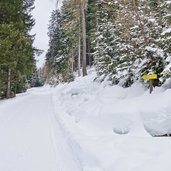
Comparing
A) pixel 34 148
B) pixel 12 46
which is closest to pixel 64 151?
pixel 34 148

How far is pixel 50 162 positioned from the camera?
6.48 m

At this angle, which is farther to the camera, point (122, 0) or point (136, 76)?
point (136, 76)

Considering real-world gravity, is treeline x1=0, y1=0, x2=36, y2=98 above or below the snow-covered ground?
above

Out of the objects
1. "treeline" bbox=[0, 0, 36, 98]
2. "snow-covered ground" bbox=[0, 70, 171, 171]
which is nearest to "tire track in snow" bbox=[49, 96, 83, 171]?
"snow-covered ground" bbox=[0, 70, 171, 171]

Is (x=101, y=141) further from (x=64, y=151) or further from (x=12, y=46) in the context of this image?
(x=12, y=46)

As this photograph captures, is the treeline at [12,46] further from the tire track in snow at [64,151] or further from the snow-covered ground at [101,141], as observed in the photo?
the tire track in snow at [64,151]

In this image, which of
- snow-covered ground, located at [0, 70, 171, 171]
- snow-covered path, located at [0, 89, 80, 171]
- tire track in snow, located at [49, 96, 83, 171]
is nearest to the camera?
snow-covered ground, located at [0, 70, 171, 171]

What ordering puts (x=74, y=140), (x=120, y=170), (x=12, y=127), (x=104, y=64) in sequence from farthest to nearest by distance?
1. (x=104, y=64)
2. (x=12, y=127)
3. (x=74, y=140)
4. (x=120, y=170)

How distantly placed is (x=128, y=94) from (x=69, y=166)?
561 centimetres

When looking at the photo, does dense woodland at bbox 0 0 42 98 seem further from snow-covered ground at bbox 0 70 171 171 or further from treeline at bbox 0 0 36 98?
snow-covered ground at bbox 0 70 171 171

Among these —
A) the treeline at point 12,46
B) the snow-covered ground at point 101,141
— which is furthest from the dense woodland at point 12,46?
the snow-covered ground at point 101,141

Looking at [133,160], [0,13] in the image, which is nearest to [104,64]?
[0,13]

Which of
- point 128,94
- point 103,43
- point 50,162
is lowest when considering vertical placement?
point 50,162

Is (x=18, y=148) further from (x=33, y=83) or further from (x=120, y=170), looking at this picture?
(x=33, y=83)
